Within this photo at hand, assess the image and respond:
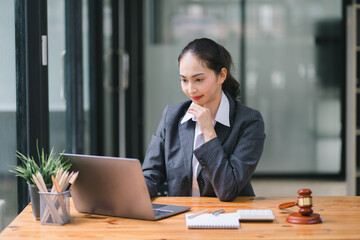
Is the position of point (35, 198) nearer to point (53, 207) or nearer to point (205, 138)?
point (53, 207)

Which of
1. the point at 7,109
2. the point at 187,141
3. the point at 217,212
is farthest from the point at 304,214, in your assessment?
the point at 7,109

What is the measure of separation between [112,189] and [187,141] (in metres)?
0.53

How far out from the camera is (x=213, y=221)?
1.47 m

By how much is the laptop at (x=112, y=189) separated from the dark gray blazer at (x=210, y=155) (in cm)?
24

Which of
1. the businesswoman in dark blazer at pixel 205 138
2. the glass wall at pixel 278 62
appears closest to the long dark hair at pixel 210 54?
the businesswoman in dark blazer at pixel 205 138

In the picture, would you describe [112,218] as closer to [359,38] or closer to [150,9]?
[359,38]

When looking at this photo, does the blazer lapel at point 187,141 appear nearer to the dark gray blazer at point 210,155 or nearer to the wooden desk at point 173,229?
the dark gray blazer at point 210,155

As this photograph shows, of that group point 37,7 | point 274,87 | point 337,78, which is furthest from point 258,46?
point 37,7

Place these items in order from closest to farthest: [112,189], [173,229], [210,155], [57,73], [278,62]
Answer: [173,229]
[112,189]
[210,155]
[57,73]
[278,62]

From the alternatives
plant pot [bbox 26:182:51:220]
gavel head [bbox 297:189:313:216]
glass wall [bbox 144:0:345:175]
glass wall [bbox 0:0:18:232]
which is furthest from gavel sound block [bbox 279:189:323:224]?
glass wall [bbox 144:0:345:175]

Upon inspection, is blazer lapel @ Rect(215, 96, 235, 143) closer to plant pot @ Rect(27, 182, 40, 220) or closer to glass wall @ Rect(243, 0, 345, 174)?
plant pot @ Rect(27, 182, 40, 220)

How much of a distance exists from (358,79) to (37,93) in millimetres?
3278

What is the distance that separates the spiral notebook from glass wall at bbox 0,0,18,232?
2.57 feet

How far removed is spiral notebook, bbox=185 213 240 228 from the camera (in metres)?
1.44
